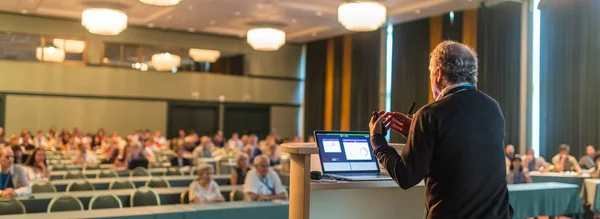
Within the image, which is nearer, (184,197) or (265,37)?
(184,197)

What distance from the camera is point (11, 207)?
5.27 m

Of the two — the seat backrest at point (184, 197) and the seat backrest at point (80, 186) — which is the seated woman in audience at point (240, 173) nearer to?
the seat backrest at point (184, 197)

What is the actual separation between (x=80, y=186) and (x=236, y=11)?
9.13 metres

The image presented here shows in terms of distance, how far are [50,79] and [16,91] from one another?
0.99m

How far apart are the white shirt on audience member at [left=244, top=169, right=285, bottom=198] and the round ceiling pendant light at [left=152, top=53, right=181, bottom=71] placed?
1317cm

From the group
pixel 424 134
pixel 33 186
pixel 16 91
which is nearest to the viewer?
pixel 424 134

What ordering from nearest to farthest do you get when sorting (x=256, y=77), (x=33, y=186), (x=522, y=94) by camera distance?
(x=33, y=186), (x=522, y=94), (x=256, y=77)

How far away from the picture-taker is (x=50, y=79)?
57.6 ft

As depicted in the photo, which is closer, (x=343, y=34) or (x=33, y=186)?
(x=33, y=186)

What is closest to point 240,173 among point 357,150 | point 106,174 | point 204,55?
point 106,174

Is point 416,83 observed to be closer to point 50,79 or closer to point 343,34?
point 343,34

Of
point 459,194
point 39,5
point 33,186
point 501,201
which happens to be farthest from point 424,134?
point 39,5

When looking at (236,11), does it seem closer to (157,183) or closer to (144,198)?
(157,183)

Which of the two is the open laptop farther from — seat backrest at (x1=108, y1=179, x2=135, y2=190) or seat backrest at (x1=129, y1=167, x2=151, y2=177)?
seat backrest at (x1=129, y1=167, x2=151, y2=177)
